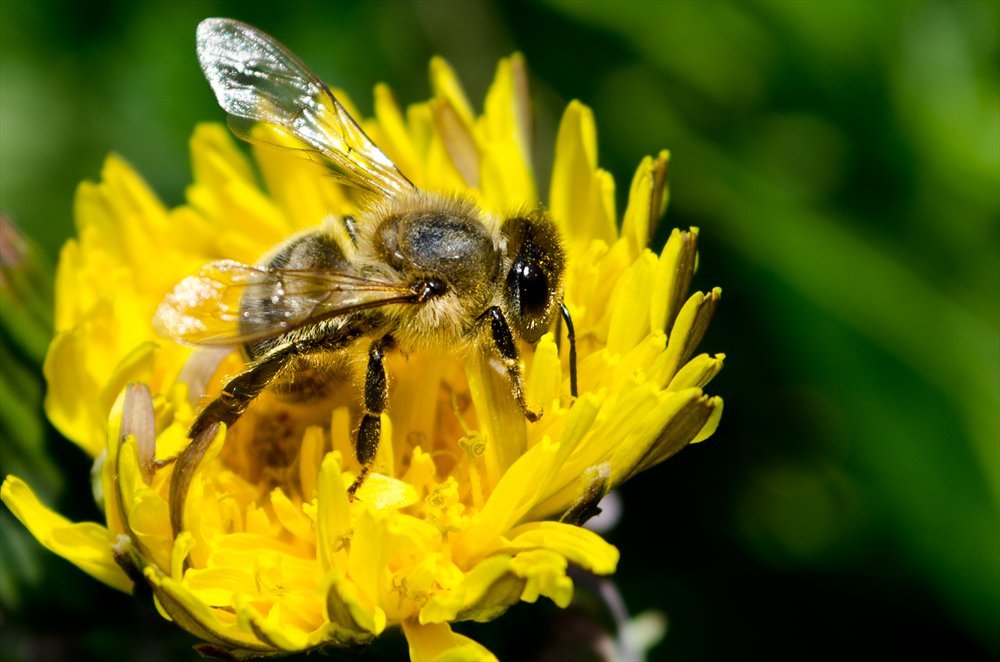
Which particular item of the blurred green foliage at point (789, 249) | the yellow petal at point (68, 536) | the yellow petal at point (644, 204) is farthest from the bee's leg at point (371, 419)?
the blurred green foliage at point (789, 249)

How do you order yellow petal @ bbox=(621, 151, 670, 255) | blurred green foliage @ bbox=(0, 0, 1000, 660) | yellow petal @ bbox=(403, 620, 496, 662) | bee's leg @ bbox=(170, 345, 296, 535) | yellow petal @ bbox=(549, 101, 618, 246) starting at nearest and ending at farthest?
yellow petal @ bbox=(403, 620, 496, 662)
bee's leg @ bbox=(170, 345, 296, 535)
yellow petal @ bbox=(621, 151, 670, 255)
yellow petal @ bbox=(549, 101, 618, 246)
blurred green foliage @ bbox=(0, 0, 1000, 660)

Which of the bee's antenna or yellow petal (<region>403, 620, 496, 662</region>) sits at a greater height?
the bee's antenna

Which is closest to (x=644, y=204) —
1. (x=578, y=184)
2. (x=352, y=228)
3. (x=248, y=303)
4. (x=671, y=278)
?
(x=671, y=278)

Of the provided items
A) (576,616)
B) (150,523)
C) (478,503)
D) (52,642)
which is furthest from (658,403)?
(52,642)

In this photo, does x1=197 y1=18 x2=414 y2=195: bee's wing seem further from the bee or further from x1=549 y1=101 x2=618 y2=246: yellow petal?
x1=549 y1=101 x2=618 y2=246: yellow petal

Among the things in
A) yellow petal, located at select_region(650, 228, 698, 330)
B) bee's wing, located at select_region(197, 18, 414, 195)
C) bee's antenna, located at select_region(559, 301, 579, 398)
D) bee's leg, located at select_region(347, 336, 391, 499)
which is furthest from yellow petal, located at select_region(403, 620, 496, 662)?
bee's wing, located at select_region(197, 18, 414, 195)

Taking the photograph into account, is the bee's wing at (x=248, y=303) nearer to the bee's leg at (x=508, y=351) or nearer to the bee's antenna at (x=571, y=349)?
the bee's leg at (x=508, y=351)

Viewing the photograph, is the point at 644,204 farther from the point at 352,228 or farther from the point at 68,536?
the point at 68,536

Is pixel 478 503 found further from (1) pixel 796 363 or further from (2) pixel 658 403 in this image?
(1) pixel 796 363
